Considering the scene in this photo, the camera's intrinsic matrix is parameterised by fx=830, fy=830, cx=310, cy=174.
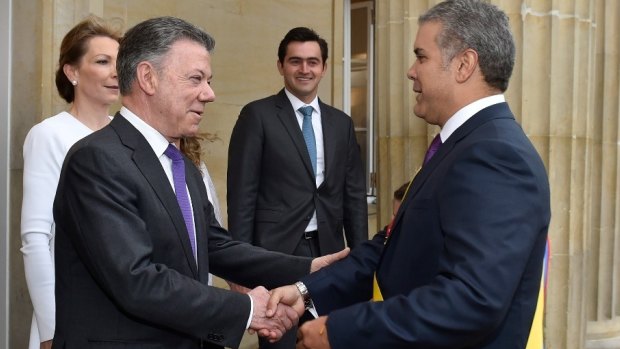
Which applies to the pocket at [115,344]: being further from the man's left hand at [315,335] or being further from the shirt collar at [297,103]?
the shirt collar at [297,103]

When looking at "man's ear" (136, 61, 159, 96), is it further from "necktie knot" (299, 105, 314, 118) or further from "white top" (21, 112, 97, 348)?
"necktie knot" (299, 105, 314, 118)

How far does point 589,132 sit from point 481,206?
2371 mm

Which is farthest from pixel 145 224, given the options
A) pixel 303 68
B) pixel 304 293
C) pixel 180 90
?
pixel 303 68

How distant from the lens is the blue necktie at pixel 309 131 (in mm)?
4387

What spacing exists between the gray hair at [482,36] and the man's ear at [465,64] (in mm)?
11

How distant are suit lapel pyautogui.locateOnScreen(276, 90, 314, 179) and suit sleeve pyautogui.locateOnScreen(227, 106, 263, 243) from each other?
140mm

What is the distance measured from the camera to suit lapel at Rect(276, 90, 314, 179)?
4.30 metres

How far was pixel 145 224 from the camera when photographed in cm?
222

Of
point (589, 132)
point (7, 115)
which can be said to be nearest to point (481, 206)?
point (589, 132)

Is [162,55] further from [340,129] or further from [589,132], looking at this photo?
[589,132]

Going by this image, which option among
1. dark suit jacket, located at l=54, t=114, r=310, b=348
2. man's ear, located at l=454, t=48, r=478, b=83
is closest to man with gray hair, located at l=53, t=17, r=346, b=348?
dark suit jacket, located at l=54, t=114, r=310, b=348

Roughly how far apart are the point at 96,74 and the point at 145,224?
1267 millimetres

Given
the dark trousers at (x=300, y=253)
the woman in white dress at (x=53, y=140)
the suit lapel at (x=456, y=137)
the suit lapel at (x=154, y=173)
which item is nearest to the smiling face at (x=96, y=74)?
the woman in white dress at (x=53, y=140)

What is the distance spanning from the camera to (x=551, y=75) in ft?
12.6
